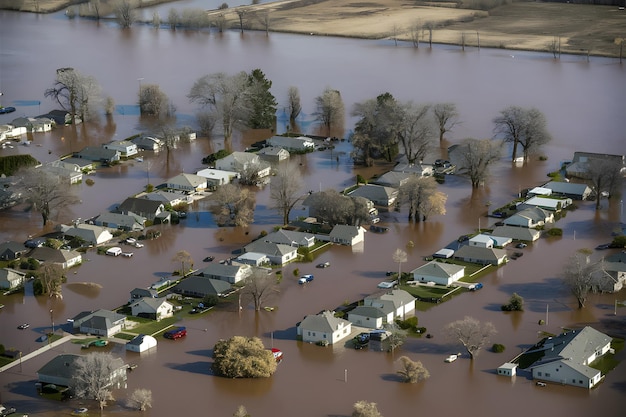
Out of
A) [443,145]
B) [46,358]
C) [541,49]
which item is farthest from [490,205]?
[541,49]

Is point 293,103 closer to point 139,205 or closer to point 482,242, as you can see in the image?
point 139,205

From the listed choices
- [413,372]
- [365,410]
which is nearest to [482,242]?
[413,372]

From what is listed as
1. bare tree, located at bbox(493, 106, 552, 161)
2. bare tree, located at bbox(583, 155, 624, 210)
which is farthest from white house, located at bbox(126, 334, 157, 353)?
bare tree, located at bbox(493, 106, 552, 161)

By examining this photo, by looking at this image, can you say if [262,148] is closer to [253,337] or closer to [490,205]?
[490,205]

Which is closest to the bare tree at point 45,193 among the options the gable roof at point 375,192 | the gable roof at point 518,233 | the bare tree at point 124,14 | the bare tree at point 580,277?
the gable roof at point 375,192

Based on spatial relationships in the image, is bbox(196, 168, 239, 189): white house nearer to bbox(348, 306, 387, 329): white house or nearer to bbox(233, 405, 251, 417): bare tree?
bbox(348, 306, 387, 329): white house
